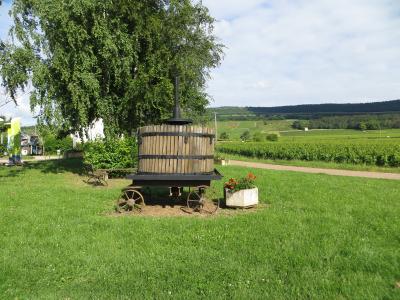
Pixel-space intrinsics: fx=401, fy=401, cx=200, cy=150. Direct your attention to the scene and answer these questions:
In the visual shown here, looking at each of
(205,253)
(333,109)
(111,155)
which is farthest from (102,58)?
(333,109)

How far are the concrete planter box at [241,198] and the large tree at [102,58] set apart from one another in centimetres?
896

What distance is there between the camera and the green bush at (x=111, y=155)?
59.8 feet

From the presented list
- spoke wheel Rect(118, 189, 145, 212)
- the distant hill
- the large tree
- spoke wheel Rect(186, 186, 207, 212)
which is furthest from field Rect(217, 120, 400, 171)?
the distant hill

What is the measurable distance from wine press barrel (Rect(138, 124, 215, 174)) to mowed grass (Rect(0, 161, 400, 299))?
4.87ft

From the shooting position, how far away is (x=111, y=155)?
18.3m

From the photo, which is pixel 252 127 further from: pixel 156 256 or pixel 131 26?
pixel 156 256

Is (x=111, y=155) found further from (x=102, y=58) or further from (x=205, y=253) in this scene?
(x=205, y=253)

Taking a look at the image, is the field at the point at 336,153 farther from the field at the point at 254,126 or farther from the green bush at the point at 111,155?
the field at the point at 254,126

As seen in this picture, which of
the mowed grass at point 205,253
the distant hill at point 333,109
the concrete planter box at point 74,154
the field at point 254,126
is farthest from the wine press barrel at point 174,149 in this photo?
the distant hill at point 333,109

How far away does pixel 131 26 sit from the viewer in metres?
19.0

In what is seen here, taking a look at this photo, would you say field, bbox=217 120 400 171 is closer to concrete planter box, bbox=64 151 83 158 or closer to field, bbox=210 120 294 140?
concrete planter box, bbox=64 151 83 158

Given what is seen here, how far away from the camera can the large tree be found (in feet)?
57.5

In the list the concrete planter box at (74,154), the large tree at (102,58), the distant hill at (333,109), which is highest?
the distant hill at (333,109)

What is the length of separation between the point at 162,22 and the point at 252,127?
104 meters
